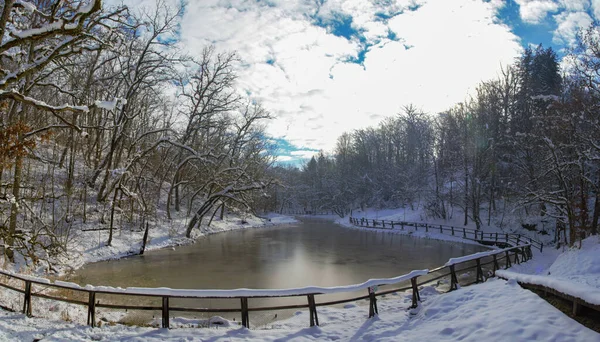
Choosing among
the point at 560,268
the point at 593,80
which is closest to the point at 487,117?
the point at 593,80

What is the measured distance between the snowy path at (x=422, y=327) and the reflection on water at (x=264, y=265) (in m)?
4.09

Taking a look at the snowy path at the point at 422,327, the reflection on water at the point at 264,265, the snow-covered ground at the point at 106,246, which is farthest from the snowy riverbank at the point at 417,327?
the snow-covered ground at the point at 106,246

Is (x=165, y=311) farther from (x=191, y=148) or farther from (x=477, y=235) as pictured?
(x=477, y=235)

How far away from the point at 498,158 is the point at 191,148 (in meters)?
31.2

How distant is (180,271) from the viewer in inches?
621

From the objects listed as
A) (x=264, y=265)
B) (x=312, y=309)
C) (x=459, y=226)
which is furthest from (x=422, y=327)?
(x=459, y=226)

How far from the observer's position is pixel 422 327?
732 cm

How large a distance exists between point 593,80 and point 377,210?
142 ft

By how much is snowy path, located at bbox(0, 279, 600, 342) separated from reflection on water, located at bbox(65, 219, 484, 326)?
4087 mm

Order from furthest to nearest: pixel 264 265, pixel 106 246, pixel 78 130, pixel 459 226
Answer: pixel 459 226, pixel 106 246, pixel 264 265, pixel 78 130

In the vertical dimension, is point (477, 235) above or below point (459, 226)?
below

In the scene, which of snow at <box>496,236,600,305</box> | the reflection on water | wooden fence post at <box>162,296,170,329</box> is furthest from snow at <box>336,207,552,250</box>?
wooden fence post at <box>162,296,170,329</box>

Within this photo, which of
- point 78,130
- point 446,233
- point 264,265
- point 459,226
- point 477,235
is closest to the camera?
point 78,130

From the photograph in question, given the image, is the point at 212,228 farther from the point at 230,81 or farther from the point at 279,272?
the point at 279,272
